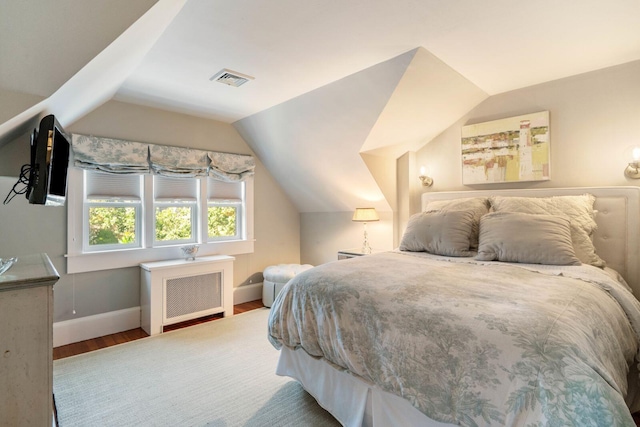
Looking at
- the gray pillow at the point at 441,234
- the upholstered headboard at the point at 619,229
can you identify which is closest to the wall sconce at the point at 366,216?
the gray pillow at the point at 441,234

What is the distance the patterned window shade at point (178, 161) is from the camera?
11.1ft

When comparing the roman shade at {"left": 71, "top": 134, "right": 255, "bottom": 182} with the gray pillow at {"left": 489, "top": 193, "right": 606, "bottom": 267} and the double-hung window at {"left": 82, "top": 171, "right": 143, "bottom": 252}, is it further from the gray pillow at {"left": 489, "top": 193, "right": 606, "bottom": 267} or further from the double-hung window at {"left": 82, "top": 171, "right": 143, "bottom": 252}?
the gray pillow at {"left": 489, "top": 193, "right": 606, "bottom": 267}

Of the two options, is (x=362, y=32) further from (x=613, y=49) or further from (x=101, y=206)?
(x=101, y=206)

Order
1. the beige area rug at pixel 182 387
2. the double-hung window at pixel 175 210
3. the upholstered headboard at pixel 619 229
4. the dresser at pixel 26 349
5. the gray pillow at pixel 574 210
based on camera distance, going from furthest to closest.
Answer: the double-hung window at pixel 175 210 → the upholstered headboard at pixel 619 229 → the gray pillow at pixel 574 210 → the beige area rug at pixel 182 387 → the dresser at pixel 26 349

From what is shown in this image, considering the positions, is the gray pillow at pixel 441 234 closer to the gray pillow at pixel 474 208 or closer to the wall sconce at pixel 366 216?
the gray pillow at pixel 474 208

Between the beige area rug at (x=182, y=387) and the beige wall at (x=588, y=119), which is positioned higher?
the beige wall at (x=588, y=119)

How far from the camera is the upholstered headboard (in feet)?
7.77

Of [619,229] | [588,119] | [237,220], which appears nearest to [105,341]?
[237,220]

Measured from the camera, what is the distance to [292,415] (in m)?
1.89

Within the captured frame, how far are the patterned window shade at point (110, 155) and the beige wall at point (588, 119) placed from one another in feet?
11.7

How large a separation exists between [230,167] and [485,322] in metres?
3.40

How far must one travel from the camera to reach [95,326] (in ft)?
10.0

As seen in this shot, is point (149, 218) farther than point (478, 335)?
Yes

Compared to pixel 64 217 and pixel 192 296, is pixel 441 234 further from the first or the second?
pixel 64 217
